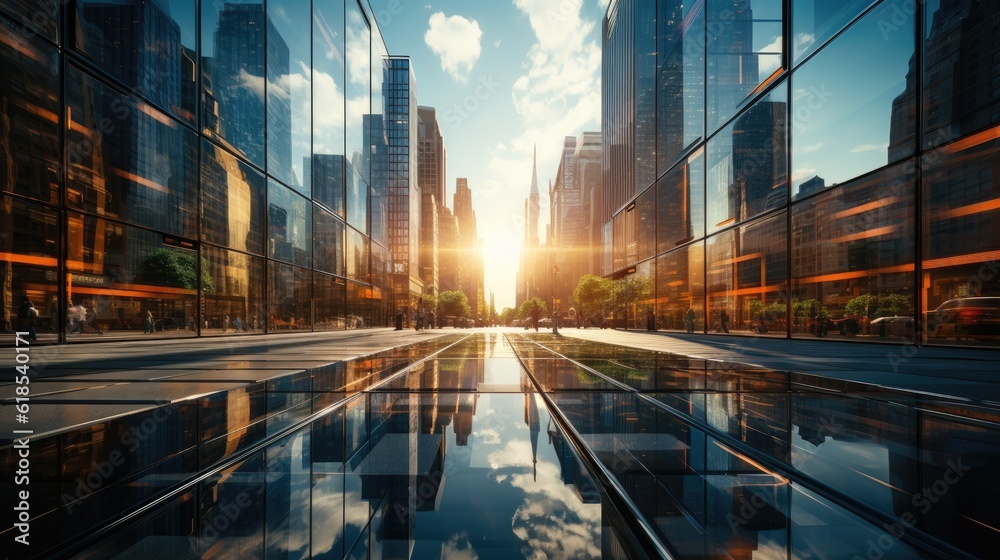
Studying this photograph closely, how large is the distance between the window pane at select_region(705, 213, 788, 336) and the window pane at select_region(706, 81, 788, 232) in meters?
0.82

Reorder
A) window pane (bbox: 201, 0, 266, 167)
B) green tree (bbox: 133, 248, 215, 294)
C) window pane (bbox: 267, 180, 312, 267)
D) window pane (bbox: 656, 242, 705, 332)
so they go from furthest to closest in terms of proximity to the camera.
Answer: window pane (bbox: 656, 242, 705, 332) < window pane (bbox: 267, 180, 312, 267) < window pane (bbox: 201, 0, 266, 167) < green tree (bbox: 133, 248, 215, 294)

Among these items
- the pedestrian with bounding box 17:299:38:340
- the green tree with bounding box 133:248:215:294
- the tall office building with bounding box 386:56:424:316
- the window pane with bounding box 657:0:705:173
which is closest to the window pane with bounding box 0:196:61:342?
the pedestrian with bounding box 17:299:38:340

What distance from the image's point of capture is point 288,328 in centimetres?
2380

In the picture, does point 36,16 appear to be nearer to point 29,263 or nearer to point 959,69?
point 29,263

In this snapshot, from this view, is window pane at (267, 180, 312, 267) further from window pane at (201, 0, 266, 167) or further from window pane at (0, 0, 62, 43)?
window pane at (0, 0, 62, 43)

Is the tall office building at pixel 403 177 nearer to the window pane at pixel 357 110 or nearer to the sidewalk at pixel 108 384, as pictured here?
the window pane at pixel 357 110

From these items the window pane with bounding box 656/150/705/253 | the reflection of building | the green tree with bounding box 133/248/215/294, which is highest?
the reflection of building

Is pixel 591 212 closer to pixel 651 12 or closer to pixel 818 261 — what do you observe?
pixel 651 12

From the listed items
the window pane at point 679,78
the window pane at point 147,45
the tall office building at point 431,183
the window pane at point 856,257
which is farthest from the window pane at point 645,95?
the tall office building at point 431,183

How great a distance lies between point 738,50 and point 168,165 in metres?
25.5

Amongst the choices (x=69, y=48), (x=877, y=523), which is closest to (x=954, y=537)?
(x=877, y=523)

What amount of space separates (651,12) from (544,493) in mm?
39243

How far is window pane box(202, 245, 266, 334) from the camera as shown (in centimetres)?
1805

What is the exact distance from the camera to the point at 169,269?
16359mm
